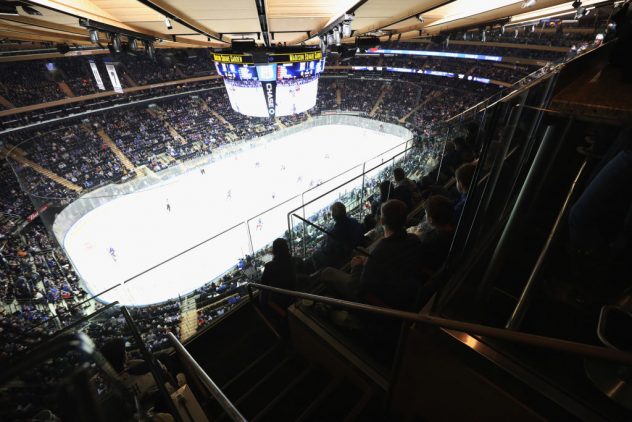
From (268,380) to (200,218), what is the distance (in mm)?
11101

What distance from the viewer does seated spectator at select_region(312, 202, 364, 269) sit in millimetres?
3088

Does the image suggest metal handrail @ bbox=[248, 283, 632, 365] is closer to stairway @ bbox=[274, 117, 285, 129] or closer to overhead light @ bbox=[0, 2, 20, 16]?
overhead light @ bbox=[0, 2, 20, 16]

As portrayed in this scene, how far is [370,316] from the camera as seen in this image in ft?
6.63

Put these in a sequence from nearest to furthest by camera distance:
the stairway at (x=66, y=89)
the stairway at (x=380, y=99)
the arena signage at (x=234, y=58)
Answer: the arena signage at (x=234, y=58)
the stairway at (x=66, y=89)
the stairway at (x=380, y=99)

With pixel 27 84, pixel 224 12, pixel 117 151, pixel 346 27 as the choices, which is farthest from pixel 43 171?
pixel 346 27

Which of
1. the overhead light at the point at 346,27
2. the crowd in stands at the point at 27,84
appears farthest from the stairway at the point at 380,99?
the crowd in stands at the point at 27,84

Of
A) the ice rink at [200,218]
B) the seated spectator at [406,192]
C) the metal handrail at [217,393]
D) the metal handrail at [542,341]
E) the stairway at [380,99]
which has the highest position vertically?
the metal handrail at [542,341]

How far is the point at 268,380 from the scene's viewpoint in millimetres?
2561

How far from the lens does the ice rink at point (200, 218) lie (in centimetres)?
894

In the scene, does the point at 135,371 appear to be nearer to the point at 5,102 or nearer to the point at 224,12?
the point at 224,12

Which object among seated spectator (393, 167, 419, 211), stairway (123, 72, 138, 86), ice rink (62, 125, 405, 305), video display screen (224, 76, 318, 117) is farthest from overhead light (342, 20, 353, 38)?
stairway (123, 72, 138, 86)

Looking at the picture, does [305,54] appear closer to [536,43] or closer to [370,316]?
[370,316]

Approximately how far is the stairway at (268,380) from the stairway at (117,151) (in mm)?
15958

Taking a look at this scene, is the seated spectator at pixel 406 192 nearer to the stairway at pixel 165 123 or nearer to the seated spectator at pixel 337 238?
the seated spectator at pixel 337 238
